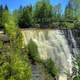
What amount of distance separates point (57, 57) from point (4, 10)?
23.2ft

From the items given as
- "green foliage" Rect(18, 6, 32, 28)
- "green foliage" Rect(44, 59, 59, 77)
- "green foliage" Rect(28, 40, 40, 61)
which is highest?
"green foliage" Rect(18, 6, 32, 28)

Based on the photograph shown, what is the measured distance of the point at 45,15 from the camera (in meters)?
29.1

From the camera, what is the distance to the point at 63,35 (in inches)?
874

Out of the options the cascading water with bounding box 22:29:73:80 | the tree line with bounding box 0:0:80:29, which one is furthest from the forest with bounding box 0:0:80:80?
the cascading water with bounding box 22:29:73:80

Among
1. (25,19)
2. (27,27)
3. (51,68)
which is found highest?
(25,19)

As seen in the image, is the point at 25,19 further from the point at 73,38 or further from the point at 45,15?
the point at 73,38

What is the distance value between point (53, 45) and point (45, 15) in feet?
29.0

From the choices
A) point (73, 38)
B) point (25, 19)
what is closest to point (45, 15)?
point (25, 19)

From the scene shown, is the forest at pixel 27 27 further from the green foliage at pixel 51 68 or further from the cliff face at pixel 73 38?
the cliff face at pixel 73 38

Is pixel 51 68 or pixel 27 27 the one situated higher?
pixel 27 27

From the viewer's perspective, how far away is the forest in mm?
10281

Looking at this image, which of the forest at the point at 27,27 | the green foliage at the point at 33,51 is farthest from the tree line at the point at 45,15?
the green foliage at the point at 33,51

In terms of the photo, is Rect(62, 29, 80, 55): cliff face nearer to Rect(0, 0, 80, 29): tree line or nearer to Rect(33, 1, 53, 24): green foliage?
Rect(0, 0, 80, 29): tree line

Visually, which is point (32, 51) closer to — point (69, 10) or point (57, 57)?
point (57, 57)
